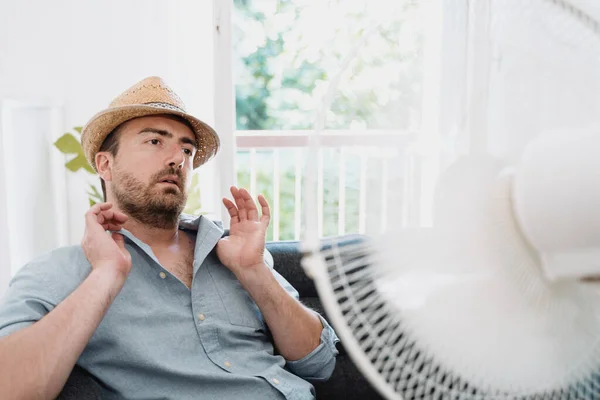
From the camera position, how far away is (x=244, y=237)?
155 cm

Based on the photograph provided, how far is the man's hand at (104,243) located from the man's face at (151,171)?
0.15m

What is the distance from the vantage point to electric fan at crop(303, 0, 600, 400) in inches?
28.0

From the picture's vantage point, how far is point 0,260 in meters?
2.27

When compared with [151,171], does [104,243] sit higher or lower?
lower

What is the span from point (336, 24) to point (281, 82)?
1.12m

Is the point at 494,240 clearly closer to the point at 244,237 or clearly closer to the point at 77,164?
the point at 244,237

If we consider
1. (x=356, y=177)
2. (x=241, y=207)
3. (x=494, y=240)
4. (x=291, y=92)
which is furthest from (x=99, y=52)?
(x=494, y=240)

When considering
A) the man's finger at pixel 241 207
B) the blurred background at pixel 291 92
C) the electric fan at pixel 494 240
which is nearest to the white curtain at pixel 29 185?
the blurred background at pixel 291 92

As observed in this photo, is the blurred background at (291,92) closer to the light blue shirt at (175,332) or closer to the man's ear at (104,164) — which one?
the light blue shirt at (175,332)

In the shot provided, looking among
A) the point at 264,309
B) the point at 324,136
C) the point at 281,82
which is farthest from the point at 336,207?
the point at 281,82

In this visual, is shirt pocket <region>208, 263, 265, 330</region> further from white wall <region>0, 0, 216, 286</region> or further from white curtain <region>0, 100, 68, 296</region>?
white wall <region>0, 0, 216, 286</region>

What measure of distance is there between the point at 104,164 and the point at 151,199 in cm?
21

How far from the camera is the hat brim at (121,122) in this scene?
155 centimetres

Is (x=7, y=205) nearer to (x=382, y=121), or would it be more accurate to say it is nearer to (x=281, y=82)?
(x=382, y=121)
